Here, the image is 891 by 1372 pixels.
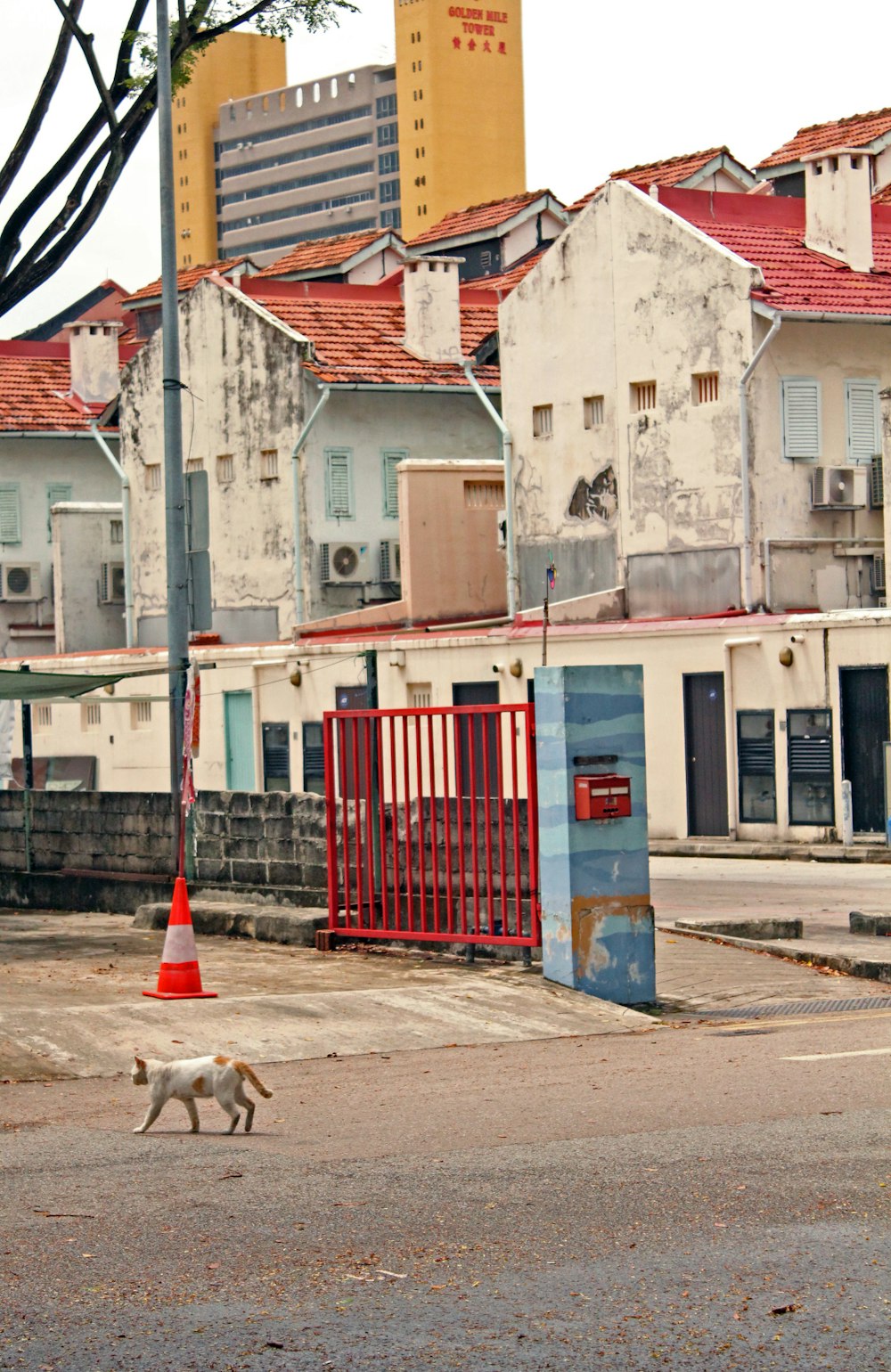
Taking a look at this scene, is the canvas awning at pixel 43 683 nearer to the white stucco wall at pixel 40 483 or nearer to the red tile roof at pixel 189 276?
the white stucco wall at pixel 40 483

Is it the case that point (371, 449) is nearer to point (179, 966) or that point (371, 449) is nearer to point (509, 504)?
point (509, 504)

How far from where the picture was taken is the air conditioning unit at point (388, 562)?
41.2 metres

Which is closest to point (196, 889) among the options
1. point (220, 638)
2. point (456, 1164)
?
point (456, 1164)

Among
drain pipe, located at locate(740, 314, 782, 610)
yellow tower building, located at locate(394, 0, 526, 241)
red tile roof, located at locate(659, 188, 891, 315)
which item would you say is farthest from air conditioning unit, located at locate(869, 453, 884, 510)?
yellow tower building, located at locate(394, 0, 526, 241)

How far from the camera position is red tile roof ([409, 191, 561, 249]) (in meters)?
52.0

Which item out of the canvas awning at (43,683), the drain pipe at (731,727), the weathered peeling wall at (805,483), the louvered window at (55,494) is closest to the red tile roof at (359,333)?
the louvered window at (55,494)

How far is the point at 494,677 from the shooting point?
110ft

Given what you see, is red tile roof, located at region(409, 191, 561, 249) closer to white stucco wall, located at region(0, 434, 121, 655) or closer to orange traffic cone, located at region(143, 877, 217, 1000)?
white stucco wall, located at region(0, 434, 121, 655)

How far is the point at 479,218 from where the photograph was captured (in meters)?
53.5

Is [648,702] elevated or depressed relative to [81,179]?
depressed

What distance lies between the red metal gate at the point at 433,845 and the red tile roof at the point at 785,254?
1816cm

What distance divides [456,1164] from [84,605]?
39003 mm

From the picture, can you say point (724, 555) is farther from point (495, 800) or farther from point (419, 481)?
point (495, 800)

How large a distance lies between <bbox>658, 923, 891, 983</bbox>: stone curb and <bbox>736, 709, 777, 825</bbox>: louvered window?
39.7 feet
